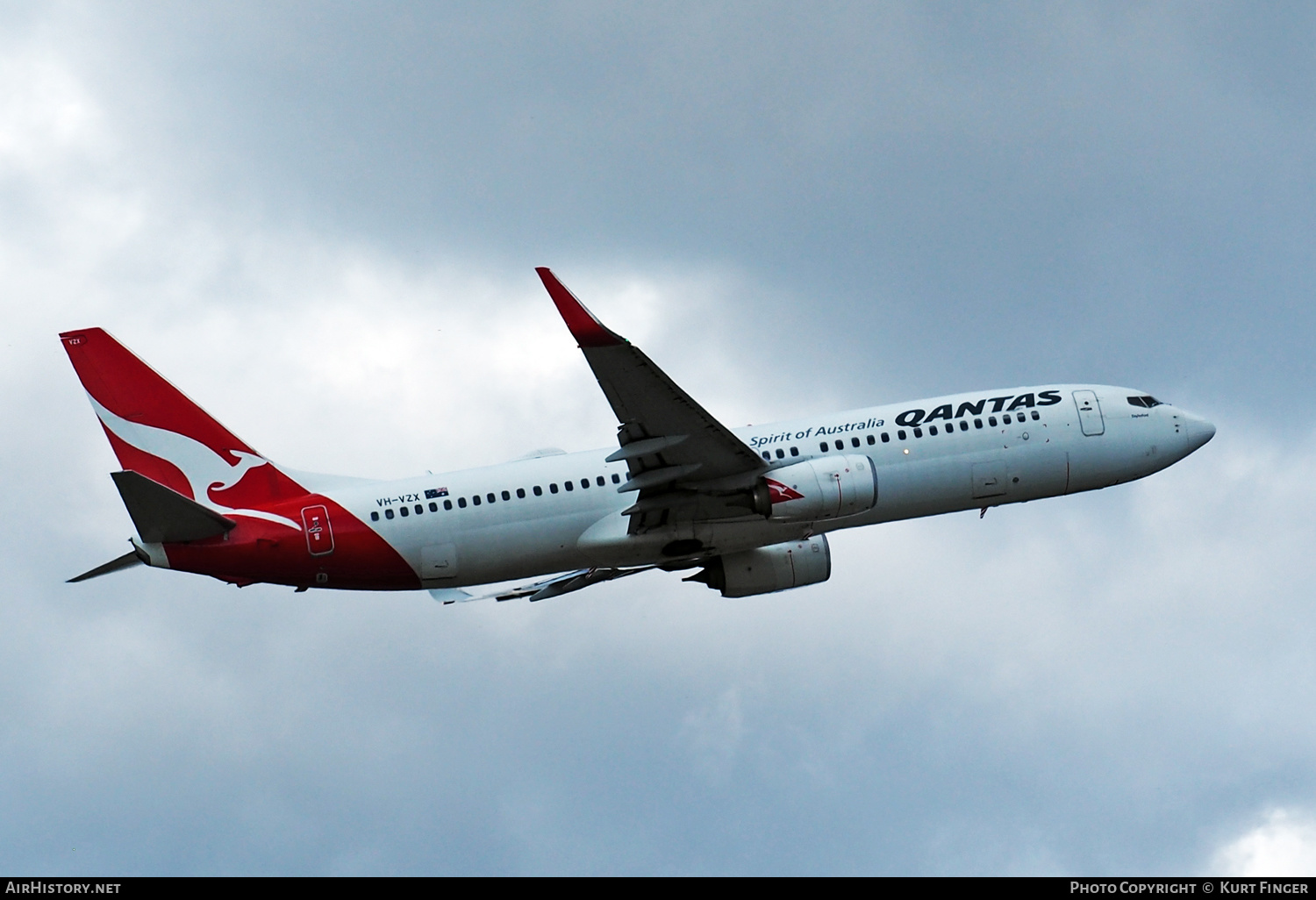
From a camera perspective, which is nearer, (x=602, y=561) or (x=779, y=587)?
(x=602, y=561)

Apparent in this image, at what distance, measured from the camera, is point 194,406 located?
5612 cm

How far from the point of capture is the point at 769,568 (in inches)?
2376

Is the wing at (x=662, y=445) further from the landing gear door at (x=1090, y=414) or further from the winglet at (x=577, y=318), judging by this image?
the landing gear door at (x=1090, y=414)

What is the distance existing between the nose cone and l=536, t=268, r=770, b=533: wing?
58.9 ft

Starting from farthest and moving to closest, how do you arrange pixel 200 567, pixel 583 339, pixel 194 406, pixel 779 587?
pixel 779 587, pixel 194 406, pixel 200 567, pixel 583 339

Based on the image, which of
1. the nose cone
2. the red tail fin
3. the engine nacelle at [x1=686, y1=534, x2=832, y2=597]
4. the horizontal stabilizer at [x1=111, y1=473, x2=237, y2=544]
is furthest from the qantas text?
the horizontal stabilizer at [x1=111, y1=473, x2=237, y2=544]

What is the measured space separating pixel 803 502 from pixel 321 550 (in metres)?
15.2

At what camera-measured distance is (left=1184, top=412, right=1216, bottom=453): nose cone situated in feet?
204

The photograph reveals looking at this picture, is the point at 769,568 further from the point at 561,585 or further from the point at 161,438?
the point at 161,438

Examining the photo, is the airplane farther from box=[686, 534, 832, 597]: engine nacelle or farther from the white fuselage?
box=[686, 534, 832, 597]: engine nacelle

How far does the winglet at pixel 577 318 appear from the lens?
150ft
